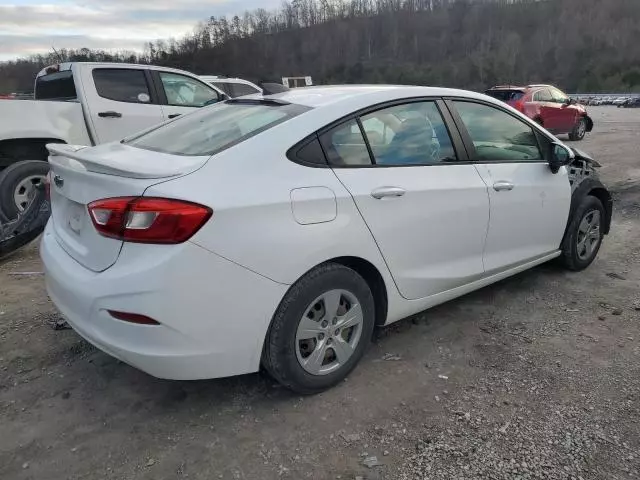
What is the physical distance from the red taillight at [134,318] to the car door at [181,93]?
5502 mm

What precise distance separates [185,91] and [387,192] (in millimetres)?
5649

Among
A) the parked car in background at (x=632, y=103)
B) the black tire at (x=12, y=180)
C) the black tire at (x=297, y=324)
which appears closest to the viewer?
the black tire at (x=297, y=324)

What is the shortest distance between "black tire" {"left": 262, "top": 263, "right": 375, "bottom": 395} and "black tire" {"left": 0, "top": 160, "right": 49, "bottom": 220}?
4105mm

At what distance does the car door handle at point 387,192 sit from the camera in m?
2.80

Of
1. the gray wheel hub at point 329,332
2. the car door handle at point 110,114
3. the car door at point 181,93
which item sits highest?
Answer: the car door at point 181,93

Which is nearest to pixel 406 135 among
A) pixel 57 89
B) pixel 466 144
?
pixel 466 144

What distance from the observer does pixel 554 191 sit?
156 inches

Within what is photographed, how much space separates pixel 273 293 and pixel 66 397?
1.33m

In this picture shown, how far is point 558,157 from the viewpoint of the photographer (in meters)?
3.95

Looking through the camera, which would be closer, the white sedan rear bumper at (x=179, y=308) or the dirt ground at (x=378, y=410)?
the white sedan rear bumper at (x=179, y=308)

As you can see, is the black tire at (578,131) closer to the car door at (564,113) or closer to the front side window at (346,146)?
the car door at (564,113)

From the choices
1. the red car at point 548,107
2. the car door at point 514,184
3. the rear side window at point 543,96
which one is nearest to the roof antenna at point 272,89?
the car door at point 514,184

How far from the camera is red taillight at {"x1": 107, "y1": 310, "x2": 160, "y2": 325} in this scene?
2240 millimetres

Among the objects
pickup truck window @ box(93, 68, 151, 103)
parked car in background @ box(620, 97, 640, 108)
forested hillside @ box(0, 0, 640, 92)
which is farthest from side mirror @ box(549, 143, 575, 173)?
forested hillside @ box(0, 0, 640, 92)
